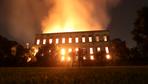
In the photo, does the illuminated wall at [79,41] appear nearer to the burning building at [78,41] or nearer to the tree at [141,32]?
the burning building at [78,41]

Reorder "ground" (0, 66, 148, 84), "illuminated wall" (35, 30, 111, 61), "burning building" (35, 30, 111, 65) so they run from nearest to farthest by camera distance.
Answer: "ground" (0, 66, 148, 84) < "burning building" (35, 30, 111, 65) < "illuminated wall" (35, 30, 111, 61)

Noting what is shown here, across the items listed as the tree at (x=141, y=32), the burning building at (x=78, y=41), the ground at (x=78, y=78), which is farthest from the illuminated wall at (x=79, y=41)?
the ground at (x=78, y=78)

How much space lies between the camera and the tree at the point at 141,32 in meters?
39.7

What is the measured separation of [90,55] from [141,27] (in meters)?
27.2

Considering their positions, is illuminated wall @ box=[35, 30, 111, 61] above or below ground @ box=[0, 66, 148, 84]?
above

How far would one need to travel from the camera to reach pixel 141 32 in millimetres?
40344

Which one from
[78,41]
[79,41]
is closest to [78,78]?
[79,41]

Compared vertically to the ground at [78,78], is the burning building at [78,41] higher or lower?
higher

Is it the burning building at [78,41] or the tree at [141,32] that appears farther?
the burning building at [78,41]

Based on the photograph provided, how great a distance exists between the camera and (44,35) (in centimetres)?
7319

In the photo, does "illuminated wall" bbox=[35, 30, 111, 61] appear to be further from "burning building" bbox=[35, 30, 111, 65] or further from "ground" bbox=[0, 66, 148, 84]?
"ground" bbox=[0, 66, 148, 84]

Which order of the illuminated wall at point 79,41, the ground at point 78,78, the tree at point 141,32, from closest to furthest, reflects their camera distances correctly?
the ground at point 78,78 → the tree at point 141,32 → the illuminated wall at point 79,41

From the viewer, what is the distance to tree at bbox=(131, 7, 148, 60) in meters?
39.7

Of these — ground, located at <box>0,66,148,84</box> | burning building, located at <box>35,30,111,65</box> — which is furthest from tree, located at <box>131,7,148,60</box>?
ground, located at <box>0,66,148,84</box>
